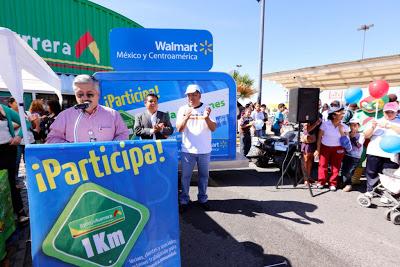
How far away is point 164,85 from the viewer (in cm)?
491

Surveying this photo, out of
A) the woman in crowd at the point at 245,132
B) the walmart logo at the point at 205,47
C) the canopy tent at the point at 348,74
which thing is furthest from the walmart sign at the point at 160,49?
the canopy tent at the point at 348,74

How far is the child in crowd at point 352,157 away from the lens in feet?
16.5

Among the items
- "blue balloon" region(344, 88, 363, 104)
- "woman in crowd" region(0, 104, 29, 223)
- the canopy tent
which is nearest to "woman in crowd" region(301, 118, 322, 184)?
"blue balloon" region(344, 88, 363, 104)

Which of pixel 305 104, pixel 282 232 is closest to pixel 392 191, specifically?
pixel 282 232

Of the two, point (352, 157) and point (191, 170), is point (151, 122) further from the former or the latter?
point (352, 157)

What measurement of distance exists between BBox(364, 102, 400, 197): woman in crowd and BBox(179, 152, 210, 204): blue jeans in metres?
2.77

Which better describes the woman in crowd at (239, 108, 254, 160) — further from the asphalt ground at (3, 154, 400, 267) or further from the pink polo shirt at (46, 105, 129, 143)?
the pink polo shirt at (46, 105, 129, 143)

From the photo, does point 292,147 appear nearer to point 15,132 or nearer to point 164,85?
point 164,85

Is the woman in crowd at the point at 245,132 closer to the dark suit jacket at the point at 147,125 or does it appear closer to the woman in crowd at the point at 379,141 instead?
the woman in crowd at the point at 379,141

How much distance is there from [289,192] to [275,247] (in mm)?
2150

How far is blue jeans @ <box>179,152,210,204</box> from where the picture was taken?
3857mm

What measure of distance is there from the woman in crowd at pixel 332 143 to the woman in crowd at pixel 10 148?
5.15 metres

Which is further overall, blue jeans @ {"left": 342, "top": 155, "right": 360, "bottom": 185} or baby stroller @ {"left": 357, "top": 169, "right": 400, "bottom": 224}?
blue jeans @ {"left": 342, "top": 155, "right": 360, "bottom": 185}

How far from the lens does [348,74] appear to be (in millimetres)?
11016
